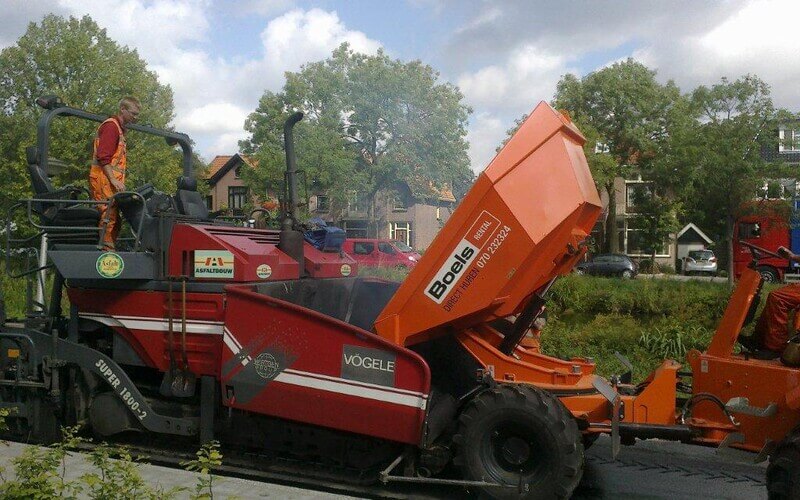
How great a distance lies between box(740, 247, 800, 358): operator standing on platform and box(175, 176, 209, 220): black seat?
4.61m

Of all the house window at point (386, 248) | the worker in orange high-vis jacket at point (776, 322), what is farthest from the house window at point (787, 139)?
the worker in orange high-vis jacket at point (776, 322)

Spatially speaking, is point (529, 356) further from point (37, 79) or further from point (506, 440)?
point (37, 79)

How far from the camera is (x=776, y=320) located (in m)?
5.74

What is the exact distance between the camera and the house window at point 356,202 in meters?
17.9

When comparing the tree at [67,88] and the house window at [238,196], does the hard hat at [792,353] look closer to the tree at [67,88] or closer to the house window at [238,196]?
the tree at [67,88]

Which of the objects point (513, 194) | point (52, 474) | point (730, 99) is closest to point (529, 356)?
point (513, 194)

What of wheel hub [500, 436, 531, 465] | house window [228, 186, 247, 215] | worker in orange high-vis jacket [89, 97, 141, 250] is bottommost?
wheel hub [500, 436, 531, 465]

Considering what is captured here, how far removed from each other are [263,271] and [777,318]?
3892 millimetres

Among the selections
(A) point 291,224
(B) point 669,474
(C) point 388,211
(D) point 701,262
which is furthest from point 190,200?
(D) point 701,262

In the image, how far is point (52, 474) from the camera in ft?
12.1

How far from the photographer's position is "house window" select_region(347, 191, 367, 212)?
17.9m

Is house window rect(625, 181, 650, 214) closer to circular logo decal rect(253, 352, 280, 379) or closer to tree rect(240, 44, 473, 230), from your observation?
tree rect(240, 44, 473, 230)

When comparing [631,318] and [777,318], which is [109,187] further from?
[631,318]

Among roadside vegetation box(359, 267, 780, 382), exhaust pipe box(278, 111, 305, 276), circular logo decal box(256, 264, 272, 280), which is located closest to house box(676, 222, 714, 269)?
roadside vegetation box(359, 267, 780, 382)
